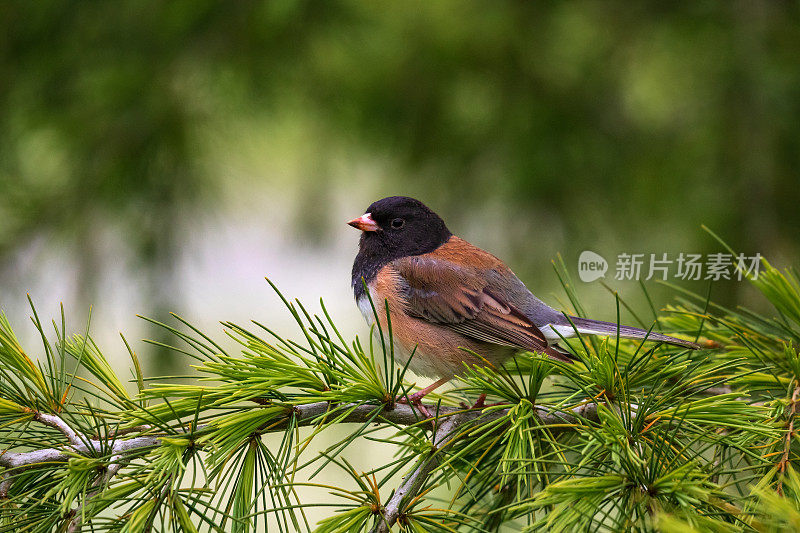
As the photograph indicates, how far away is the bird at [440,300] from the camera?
1790 mm

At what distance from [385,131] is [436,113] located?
0.71 ft

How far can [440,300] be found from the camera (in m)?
1.90

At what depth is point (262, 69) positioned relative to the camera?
2.47 meters

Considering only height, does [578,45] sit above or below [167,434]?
above

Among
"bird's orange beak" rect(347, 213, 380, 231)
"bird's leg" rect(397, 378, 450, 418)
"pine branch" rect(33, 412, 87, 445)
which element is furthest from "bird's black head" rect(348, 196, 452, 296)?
"pine branch" rect(33, 412, 87, 445)

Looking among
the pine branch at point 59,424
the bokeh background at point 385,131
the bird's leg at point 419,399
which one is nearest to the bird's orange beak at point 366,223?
the bird's leg at point 419,399

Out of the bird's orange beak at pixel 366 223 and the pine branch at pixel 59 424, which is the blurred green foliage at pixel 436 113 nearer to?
the bird's orange beak at pixel 366 223

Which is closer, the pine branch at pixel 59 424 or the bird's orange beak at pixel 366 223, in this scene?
the pine branch at pixel 59 424

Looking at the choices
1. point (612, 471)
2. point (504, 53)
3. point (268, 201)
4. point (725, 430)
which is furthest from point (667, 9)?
point (268, 201)

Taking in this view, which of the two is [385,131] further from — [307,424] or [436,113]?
[307,424]

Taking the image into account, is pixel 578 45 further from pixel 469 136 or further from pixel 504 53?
pixel 469 136

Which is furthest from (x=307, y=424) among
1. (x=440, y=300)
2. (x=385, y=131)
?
(x=385, y=131)

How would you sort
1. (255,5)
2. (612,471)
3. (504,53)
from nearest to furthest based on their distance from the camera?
(612,471)
(255,5)
(504,53)

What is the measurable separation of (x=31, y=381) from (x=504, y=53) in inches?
82.3
